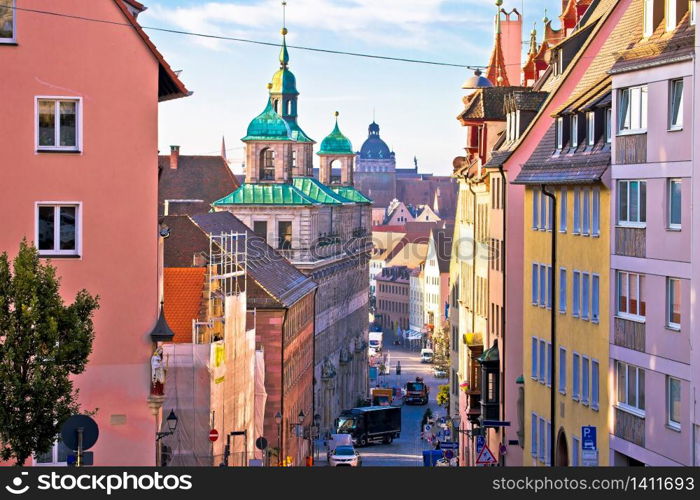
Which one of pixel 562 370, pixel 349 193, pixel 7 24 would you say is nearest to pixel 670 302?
pixel 562 370

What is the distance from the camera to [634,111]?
33.1 metres

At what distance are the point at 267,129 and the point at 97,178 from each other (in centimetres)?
8755

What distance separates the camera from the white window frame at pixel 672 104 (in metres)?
30.5

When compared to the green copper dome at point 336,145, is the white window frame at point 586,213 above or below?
below

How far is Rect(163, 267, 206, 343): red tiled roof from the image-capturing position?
55062mm

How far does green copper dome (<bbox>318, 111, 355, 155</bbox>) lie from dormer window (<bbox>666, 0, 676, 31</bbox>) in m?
136

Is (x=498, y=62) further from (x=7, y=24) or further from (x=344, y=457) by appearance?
(x=7, y=24)

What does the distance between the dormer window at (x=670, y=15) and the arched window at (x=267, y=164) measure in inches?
3461

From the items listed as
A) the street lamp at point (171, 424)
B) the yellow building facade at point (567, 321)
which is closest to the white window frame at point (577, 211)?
the yellow building facade at point (567, 321)

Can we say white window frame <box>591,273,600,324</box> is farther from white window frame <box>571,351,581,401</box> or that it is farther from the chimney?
the chimney

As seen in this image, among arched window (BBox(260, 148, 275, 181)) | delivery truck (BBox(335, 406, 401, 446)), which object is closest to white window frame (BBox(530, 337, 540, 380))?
delivery truck (BBox(335, 406, 401, 446))

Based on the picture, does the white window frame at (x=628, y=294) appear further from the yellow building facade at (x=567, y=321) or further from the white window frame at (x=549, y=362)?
the white window frame at (x=549, y=362)

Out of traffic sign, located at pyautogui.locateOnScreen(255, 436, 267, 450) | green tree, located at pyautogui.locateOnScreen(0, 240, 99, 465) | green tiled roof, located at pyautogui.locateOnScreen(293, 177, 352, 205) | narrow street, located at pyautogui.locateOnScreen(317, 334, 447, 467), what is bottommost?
narrow street, located at pyautogui.locateOnScreen(317, 334, 447, 467)

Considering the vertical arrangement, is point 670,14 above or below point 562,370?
above
